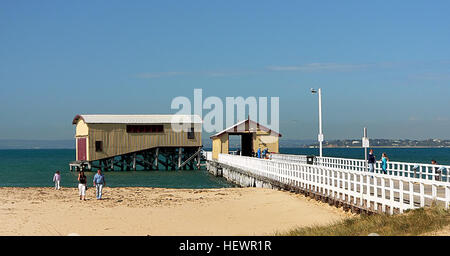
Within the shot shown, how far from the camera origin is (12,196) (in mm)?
33312

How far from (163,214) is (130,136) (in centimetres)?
4317

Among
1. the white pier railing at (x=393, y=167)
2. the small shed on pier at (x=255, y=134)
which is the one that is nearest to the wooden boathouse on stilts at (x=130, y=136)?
the small shed on pier at (x=255, y=134)

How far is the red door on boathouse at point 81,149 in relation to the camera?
6738 cm

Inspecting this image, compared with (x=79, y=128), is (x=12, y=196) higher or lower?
lower

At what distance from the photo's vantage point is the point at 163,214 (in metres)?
24.8

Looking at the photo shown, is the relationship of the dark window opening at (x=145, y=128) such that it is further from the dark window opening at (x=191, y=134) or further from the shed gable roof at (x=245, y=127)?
the shed gable roof at (x=245, y=127)

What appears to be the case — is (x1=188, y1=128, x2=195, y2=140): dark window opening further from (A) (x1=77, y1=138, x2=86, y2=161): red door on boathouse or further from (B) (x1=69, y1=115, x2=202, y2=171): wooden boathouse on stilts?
(A) (x1=77, y1=138, x2=86, y2=161): red door on boathouse

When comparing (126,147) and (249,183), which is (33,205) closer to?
(249,183)

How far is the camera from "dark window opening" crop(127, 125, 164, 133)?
6706 cm
